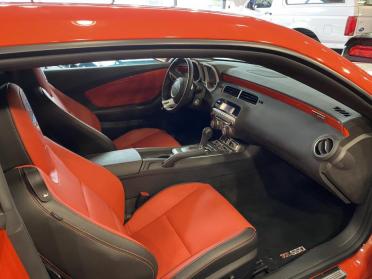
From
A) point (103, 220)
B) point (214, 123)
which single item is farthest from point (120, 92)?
point (103, 220)

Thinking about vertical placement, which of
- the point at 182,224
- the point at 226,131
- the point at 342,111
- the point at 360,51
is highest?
the point at 360,51

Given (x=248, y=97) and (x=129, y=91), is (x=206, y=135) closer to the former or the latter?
(x=248, y=97)

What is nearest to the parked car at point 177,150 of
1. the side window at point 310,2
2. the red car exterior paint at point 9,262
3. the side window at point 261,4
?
the red car exterior paint at point 9,262

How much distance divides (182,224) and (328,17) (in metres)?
4.77

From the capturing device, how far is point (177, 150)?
67.6 inches

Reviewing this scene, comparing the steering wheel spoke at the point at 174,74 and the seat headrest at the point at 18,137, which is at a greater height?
the seat headrest at the point at 18,137

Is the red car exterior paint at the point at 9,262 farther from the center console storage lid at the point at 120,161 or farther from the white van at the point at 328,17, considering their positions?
the white van at the point at 328,17

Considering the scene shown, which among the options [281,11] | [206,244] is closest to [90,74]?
[206,244]

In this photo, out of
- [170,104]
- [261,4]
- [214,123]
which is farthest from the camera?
[261,4]

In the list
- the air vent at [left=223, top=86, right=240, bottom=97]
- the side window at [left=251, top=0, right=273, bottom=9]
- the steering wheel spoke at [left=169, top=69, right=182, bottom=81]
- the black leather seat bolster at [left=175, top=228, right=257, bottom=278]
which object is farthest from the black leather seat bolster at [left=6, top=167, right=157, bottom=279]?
the side window at [left=251, top=0, right=273, bottom=9]

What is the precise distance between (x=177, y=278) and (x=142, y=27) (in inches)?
29.7

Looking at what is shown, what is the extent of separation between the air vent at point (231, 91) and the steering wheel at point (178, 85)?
221 millimetres

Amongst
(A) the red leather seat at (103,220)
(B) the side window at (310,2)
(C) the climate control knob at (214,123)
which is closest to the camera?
(A) the red leather seat at (103,220)

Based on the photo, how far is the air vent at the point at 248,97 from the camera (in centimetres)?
166
